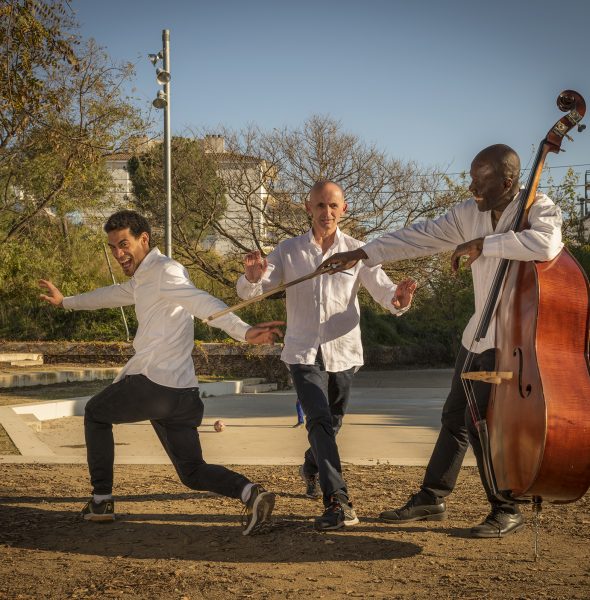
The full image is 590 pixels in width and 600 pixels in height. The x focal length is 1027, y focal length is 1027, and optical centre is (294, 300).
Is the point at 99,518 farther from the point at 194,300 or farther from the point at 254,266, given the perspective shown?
the point at 254,266

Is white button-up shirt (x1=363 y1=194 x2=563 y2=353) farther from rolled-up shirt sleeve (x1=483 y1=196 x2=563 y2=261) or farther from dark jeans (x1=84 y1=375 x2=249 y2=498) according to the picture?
dark jeans (x1=84 y1=375 x2=249 y2=498)

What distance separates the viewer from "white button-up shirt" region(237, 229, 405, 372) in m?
5.88

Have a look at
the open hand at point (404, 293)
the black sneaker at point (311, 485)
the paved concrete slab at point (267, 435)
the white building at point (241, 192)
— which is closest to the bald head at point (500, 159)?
the open hand at point (404, 293)

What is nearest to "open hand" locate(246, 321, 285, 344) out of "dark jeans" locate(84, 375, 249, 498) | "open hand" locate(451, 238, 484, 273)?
"dark jeans" locate(84, 375, 249, 498)

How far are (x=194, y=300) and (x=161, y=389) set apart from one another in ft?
1.69

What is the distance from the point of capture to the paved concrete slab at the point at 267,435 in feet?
26.9

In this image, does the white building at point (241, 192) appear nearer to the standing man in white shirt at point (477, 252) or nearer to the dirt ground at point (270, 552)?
the dirt ground at point (270, 552)

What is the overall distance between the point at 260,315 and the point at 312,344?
2074 centimetres

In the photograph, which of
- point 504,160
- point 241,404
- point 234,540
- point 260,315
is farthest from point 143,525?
point 260,315

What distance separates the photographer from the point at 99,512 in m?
5.56

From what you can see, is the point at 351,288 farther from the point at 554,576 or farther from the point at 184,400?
the point at 554,576

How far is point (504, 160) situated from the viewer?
4973mm

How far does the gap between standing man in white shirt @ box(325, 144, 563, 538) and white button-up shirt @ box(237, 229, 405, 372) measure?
1.89 feet

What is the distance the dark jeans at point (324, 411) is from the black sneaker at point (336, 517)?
0.05 m
